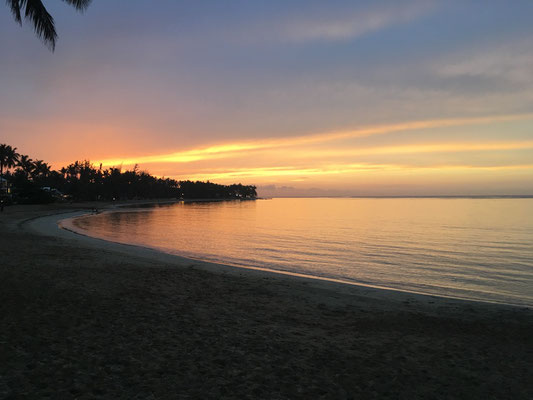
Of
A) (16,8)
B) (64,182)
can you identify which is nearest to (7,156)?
(64,182)

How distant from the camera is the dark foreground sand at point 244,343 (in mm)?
5152

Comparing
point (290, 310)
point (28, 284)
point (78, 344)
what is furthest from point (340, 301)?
point (28, 284)

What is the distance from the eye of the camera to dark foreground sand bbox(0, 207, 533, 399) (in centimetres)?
515

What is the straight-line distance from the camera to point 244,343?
6.96 m

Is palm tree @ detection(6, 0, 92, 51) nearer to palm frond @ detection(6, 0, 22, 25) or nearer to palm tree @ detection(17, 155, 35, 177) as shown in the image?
palm frond @ detection(6, 0, 22, 25)

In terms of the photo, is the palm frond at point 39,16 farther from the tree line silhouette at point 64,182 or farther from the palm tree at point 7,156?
the palm tree at point 7,156

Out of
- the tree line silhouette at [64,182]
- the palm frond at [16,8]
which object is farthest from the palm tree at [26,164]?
the palm frond at [16,8]

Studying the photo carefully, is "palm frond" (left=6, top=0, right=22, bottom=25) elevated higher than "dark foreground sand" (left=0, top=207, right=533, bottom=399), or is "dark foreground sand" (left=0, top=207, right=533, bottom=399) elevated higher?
"palm frond" (left=6, top=0, right=22, bottom=25)

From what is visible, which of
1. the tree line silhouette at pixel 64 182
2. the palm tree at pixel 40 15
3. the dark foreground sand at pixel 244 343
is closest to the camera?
the dark foreground sand at pixel 244 343

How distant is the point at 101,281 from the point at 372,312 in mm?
8981

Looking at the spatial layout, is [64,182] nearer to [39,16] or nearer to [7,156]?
[7,156]

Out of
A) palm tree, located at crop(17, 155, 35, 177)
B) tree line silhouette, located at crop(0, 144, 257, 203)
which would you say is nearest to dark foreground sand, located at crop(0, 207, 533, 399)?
tree line silhouette, located at crop(0, 144, 257, 203)

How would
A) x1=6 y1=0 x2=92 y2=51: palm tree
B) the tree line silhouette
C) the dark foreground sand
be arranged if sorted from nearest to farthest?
1. the dark foreground sand
2. x1=6 y1=0 x2=92 y2=51: palm tree
3. the tree line silhouette

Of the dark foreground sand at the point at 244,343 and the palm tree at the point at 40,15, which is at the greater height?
the palm tree at the point at 40,15
